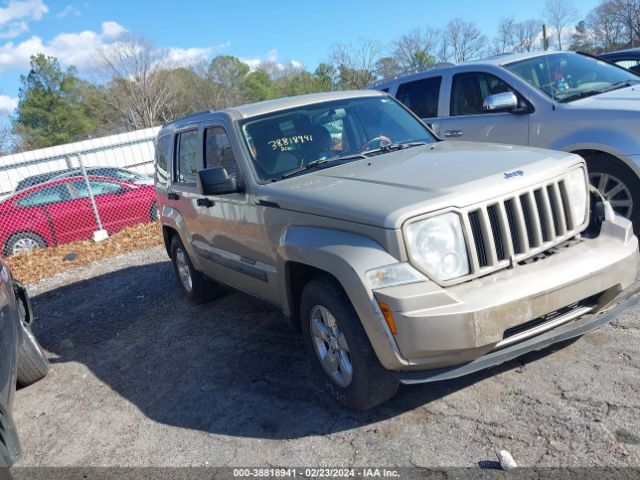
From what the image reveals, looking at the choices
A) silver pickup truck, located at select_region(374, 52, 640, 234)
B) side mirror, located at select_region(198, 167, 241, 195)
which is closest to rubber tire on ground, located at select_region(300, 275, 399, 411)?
side mirror, located at select_region(198, 167, 241, 195)

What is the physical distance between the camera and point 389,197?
10.6 feet

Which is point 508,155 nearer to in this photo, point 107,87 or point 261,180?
point 261,180

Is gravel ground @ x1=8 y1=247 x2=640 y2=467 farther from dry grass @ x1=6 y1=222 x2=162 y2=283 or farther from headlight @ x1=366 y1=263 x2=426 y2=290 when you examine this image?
dry grass @ x1=6 y1=222 x2=162 y2=283

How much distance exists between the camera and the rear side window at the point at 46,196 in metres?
11.3

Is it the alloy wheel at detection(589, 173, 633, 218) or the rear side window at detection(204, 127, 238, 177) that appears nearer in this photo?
the rear side window at detection(204, 127, 238, 177)

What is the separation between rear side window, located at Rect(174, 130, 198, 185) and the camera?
539cm

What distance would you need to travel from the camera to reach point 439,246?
3029 millimetres

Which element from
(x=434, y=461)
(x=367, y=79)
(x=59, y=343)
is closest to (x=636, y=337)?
(x=434, y=461)

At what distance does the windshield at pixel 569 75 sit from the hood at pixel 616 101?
166 millimetres

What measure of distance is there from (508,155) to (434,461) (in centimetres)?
194

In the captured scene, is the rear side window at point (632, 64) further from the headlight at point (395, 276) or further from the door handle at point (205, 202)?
the headlight at point (395, 276)

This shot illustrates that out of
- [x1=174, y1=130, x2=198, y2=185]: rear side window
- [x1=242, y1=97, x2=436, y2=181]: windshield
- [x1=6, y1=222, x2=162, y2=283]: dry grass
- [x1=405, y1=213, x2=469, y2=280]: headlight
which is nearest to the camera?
[x1=405, y1=213, x2=469, y2=280]: headlight

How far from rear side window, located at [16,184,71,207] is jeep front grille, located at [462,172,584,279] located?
10.3 m

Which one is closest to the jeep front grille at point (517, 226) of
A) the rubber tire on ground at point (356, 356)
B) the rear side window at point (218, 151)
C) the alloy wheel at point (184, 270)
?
the rubber tire on ground at point (356, 356)
